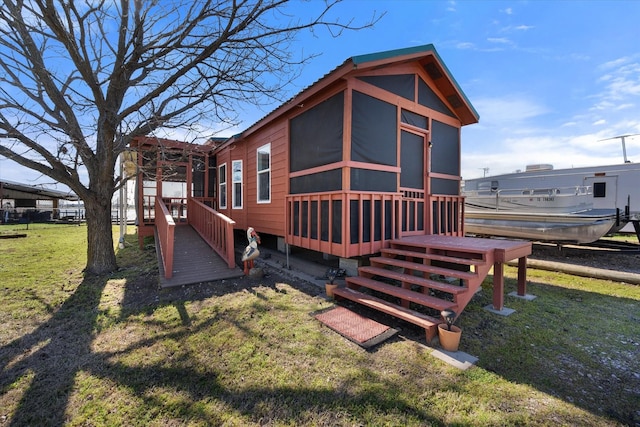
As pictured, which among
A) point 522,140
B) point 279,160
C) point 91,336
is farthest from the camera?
point 522,140

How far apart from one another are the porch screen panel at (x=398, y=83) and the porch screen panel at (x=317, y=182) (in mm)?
1815

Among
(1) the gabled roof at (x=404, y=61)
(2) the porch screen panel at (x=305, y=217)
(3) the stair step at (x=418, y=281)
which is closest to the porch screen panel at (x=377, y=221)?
A: (3) the stair step at (x=418, y=281)

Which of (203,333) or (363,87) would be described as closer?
(203,333)

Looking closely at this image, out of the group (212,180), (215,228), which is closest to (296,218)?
(215,228)

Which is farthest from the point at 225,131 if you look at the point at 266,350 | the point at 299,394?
the point at 299,394

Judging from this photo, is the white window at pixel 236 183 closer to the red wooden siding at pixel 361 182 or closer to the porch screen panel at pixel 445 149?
the red wooden siding at pixel 361 182

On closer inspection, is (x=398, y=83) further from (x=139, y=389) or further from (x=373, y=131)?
(x=139, y=389)

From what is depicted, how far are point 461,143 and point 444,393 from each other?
22.2 ft

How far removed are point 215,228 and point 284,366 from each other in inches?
212

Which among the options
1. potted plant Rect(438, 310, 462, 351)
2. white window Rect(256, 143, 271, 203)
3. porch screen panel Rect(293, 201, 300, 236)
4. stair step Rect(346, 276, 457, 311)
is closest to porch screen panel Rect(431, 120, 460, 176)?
porch screen panel Rect(293, 201, 300, 236)

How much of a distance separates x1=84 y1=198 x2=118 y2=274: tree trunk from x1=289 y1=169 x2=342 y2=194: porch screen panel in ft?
14.2

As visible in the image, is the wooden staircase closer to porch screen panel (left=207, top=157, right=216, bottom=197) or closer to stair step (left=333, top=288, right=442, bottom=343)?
stair step (left=333, top=288, right=442, bottom=343)

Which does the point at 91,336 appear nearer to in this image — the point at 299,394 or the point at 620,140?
the point at 299,394

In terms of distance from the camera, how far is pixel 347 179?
469 cm
